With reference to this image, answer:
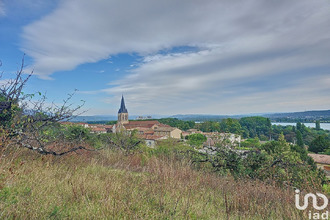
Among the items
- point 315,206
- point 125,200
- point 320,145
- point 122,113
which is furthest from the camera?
point 122,113

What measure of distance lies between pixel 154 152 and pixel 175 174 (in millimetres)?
3479

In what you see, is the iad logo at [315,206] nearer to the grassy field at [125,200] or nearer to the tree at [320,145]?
the grassy field at [125,200]

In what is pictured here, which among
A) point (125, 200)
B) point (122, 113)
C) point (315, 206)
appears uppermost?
point (122, 113)

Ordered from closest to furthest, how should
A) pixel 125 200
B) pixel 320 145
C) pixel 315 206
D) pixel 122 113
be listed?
pixel 125 200 → pixel 315 206 → pixel 320 145 → pixel 122 113

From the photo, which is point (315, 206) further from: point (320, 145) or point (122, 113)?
point (122, 113)

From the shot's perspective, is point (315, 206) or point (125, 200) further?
point (315, 206)

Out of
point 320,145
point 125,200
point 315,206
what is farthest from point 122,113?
point 315,206

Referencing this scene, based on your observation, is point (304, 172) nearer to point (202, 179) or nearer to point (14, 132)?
point (202, 179)

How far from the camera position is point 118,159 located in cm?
611

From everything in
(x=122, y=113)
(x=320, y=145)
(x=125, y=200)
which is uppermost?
(x=122, y=113)

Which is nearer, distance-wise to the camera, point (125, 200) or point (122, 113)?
point (125, 200)

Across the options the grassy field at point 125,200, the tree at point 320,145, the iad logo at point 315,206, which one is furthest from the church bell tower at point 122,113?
the iad logo at point 315,206

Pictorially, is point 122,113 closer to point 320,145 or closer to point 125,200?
point 320,145

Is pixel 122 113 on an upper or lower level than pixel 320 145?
upper
